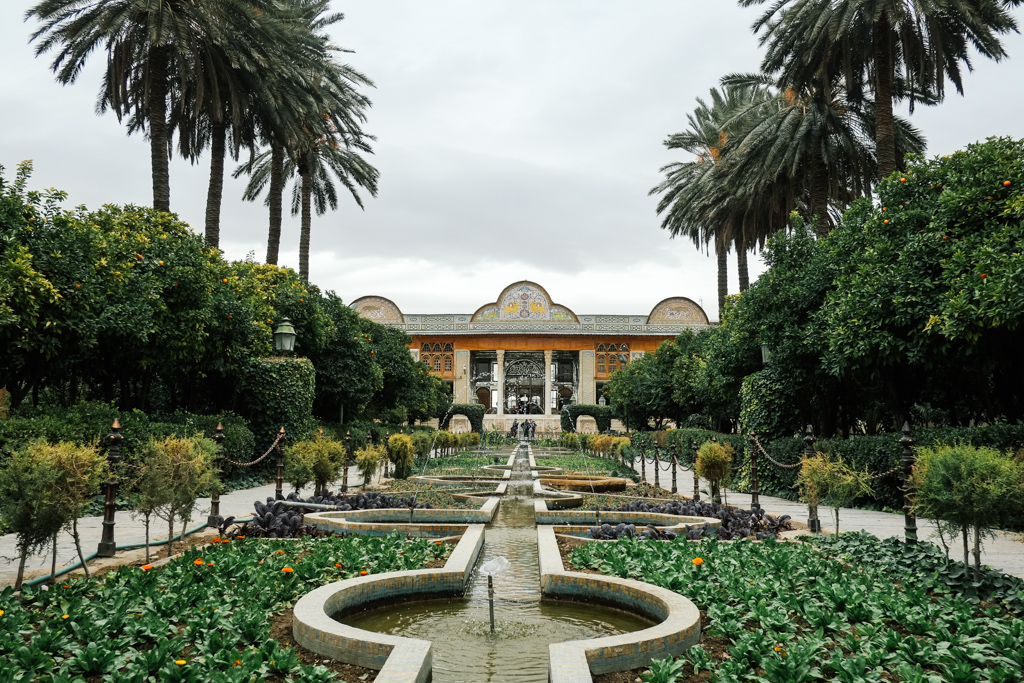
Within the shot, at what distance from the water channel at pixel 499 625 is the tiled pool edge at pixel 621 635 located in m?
0.11

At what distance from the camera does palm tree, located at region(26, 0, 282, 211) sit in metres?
14.5

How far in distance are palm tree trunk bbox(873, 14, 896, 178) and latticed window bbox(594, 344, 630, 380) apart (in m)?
34.1

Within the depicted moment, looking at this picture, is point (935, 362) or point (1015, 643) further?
point (935, 362)

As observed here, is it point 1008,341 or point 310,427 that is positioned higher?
point 1008,341

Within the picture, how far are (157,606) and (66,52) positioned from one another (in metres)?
15.4

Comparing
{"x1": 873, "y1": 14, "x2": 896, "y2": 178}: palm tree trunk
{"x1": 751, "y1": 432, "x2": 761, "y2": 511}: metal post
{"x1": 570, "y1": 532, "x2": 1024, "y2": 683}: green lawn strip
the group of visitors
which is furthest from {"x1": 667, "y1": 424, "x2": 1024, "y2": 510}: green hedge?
the group of visitors

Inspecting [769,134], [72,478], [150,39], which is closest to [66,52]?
[150,39]

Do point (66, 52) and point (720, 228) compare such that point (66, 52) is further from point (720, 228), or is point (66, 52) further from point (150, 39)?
point (720, 228)

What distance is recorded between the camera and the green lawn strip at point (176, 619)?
334cm

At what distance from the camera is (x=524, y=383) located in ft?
191

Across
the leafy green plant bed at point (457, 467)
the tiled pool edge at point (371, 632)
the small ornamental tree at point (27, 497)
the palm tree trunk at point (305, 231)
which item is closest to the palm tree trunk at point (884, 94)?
the leafy green plant bed at point (457, 467)

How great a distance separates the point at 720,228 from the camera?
24.8 metres

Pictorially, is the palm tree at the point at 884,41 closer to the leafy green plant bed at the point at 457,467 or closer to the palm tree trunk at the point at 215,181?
the leafy green plant bed at the point at 457,467

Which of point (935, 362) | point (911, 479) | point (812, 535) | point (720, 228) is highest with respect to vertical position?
point (720, 228)
